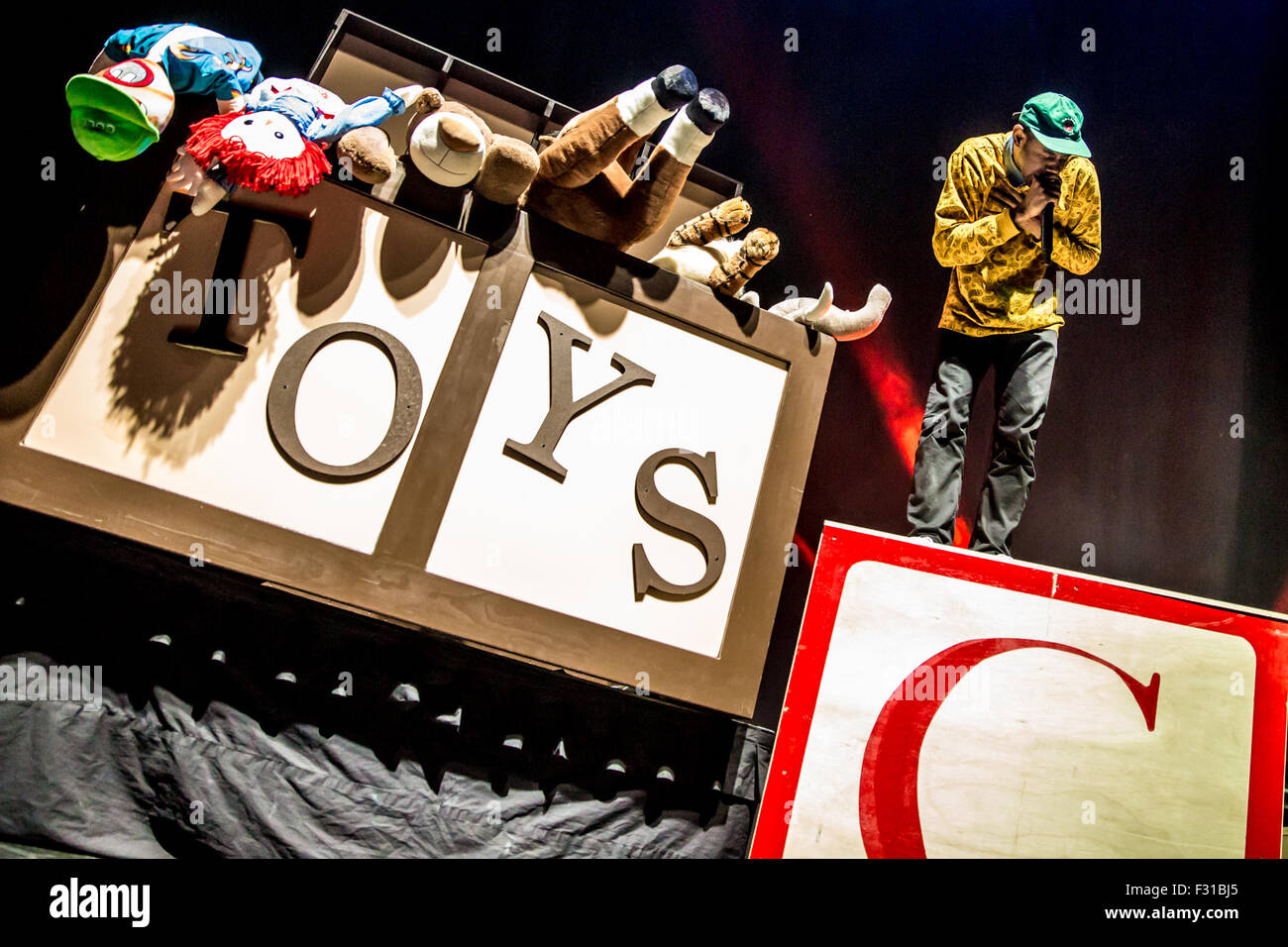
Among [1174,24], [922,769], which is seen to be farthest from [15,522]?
[1174,24]

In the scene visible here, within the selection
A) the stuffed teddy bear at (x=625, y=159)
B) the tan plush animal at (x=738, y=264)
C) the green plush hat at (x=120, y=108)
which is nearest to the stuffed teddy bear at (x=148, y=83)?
the green plush hat at (x=120, y=108)

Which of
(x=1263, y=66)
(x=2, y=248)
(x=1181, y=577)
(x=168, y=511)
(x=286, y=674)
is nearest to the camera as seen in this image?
(x=168, y=511)

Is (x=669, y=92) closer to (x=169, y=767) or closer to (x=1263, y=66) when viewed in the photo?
(x=169, y=767)

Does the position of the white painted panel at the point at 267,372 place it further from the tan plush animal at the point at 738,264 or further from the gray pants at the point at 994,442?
the gray pants at the point at 994,442

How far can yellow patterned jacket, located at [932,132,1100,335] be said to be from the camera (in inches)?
81.0

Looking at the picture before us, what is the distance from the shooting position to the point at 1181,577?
2.70 m

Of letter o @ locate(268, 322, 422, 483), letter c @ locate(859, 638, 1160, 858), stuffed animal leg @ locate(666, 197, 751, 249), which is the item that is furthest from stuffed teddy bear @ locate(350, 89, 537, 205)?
letter c @ locate(859, 638, 1160, 858)

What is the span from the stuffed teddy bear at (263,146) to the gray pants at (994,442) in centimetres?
153

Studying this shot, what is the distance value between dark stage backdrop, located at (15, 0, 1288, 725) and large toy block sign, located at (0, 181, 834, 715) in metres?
0.92

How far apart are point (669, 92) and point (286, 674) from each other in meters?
1.42

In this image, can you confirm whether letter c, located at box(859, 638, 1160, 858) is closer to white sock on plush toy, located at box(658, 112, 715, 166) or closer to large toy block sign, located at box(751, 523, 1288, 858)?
large toy block sign, located at box(751, 523, 1288, 858)

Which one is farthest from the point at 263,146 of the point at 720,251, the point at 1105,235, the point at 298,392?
the point at 1105,235
